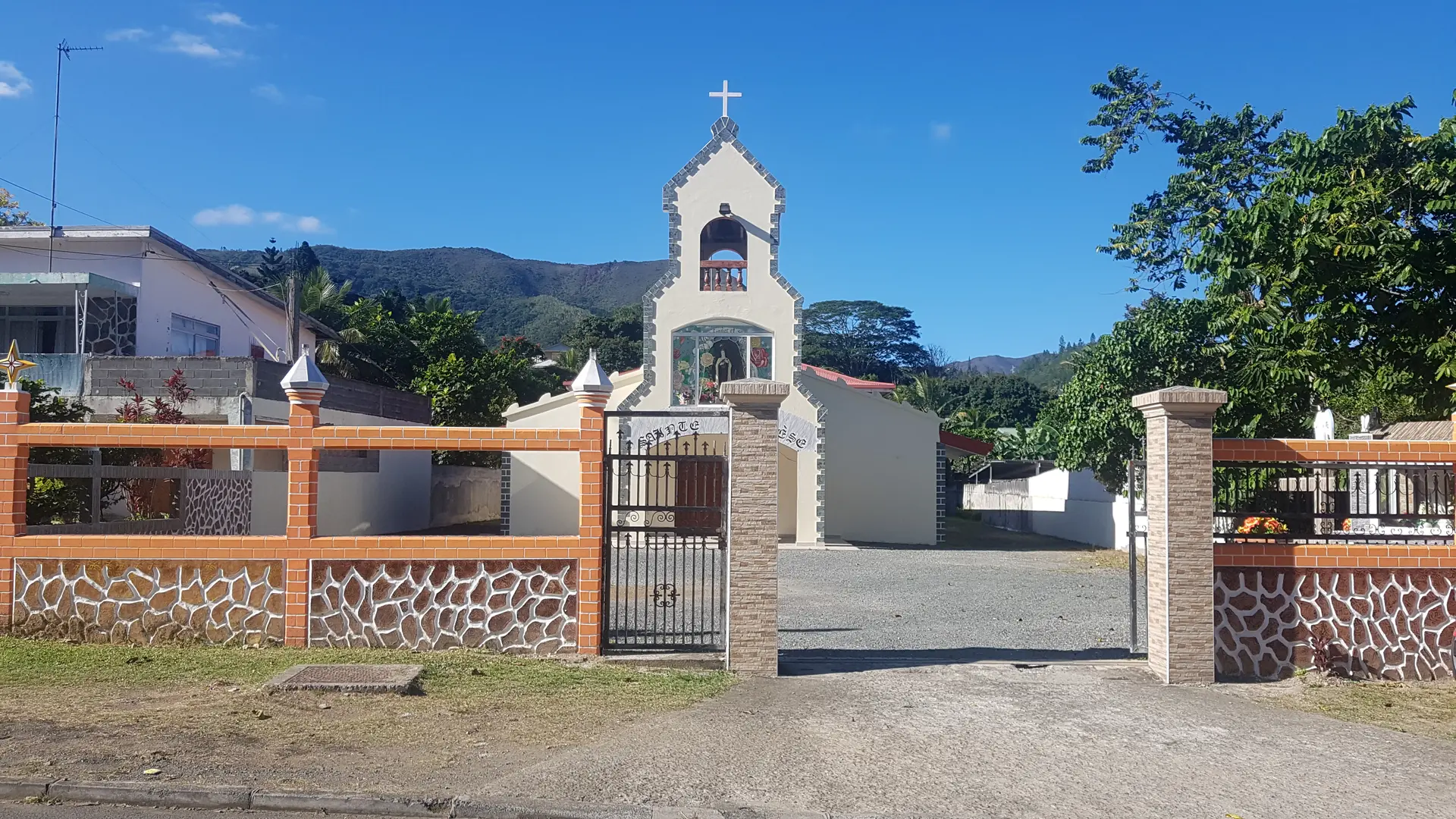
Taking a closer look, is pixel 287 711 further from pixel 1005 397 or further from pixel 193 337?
pixel 1005 397

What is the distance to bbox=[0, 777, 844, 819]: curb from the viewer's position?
18.9 ft

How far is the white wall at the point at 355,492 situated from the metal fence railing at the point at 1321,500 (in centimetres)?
1241

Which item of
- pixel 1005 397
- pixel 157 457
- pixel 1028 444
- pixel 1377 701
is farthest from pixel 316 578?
pixel 1005 397

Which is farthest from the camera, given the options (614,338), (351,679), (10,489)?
(614,338)

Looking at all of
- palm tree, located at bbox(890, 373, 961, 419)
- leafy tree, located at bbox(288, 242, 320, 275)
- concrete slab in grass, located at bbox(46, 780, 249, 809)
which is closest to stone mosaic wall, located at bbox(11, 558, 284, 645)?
concrete slab in grass, located at bbox(46, 780, 249, 809)

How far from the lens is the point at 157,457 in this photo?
16.5 metres

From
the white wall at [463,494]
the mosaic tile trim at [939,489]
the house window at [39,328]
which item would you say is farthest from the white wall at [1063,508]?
the house window at [39,328]

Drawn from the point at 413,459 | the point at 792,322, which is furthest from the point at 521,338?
the point at 792,322

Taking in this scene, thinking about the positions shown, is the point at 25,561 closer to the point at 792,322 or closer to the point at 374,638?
the point at 374,638

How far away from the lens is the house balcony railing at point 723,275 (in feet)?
83.9

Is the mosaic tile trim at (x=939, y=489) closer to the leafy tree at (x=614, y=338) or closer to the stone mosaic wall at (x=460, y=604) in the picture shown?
the stone mosaic wall at (x=460, y=604)

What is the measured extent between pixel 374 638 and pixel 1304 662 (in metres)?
7.70

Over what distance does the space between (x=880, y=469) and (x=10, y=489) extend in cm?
2070

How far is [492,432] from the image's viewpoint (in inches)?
371
